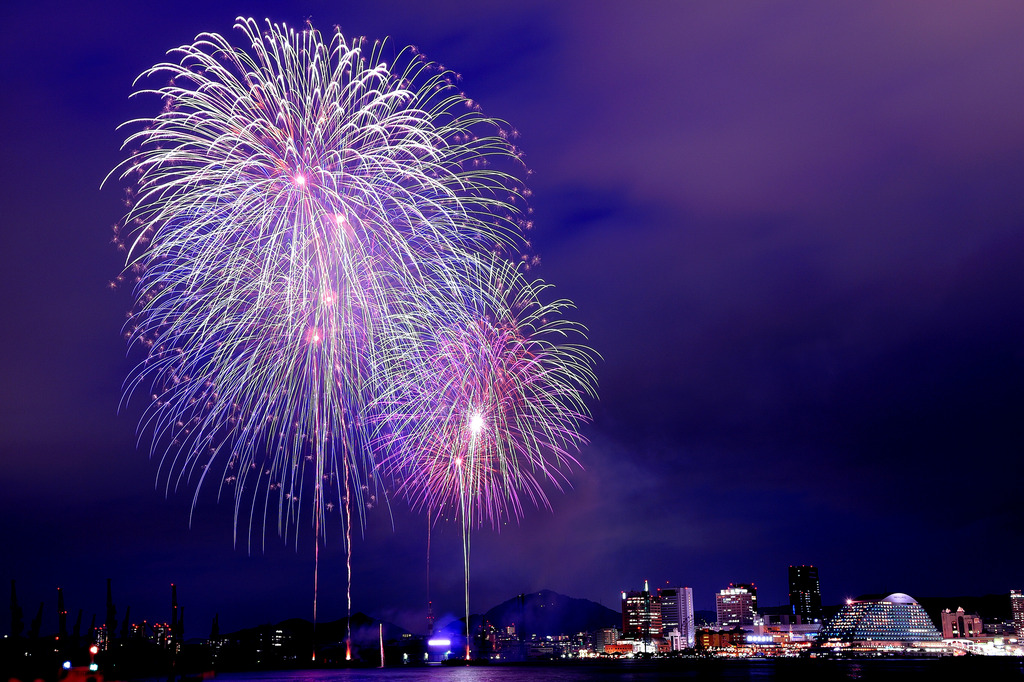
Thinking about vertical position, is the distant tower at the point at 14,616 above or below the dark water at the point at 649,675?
above

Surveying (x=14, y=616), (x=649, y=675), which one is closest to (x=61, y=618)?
(x=14, y=616)

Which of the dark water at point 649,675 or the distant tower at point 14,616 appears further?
the dark water at point 649,675

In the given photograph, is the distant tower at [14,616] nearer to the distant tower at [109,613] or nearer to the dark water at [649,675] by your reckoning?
the distant tower at [109,613]

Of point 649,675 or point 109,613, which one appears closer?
point 109,613

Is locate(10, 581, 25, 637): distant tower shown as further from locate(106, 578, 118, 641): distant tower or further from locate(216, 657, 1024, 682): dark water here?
locate(216, 657, 1024, 682): dark water

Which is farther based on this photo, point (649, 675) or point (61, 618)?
point (649, 675)

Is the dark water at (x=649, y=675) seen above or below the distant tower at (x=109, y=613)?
below

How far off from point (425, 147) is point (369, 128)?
216cm

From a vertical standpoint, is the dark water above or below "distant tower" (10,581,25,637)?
below

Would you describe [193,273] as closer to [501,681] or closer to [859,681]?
[501,681]

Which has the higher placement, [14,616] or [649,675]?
[14,616]

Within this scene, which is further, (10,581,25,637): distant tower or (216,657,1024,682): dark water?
(216,657,1024,682): dark water

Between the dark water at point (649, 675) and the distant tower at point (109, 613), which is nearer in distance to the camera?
the distant tower at point (109, 613)

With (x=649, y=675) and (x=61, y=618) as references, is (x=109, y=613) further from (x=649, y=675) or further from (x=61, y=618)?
(x=649, y=675)
